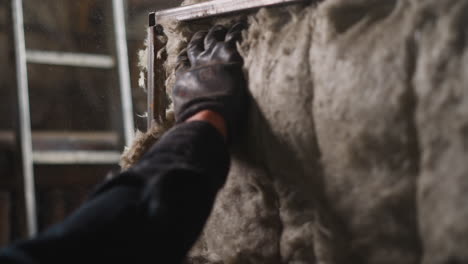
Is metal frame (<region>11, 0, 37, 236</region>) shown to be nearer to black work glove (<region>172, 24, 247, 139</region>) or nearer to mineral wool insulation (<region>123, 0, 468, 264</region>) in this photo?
black work glove (<region>172, 24, 247, 139</region>)

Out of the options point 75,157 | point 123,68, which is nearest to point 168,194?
point 123,68

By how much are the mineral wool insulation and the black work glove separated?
3cm

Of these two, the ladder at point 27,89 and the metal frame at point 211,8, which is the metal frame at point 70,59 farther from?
the metal frame at point 211,8

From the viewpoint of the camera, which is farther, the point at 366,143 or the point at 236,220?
the point at 236,220

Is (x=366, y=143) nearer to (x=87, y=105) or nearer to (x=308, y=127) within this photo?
(x=308, y=127)

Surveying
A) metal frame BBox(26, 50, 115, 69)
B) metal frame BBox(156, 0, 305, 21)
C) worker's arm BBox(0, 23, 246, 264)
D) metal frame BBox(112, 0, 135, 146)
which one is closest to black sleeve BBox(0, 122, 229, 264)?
worker's arm BBox(0, 23, 246, 264)

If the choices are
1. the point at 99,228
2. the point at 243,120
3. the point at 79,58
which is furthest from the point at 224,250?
the point at 79,58

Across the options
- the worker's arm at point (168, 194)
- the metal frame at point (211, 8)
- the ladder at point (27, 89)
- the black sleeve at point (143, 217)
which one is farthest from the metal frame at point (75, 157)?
the black sleeve at point (143, 217)

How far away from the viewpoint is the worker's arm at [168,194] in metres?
0.63

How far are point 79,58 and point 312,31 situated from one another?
5.84ft

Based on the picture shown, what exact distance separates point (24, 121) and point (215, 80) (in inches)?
63.9

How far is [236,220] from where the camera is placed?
1.02m

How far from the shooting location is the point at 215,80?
3.24 feet

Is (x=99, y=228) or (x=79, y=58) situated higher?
(x=79, y=58)
